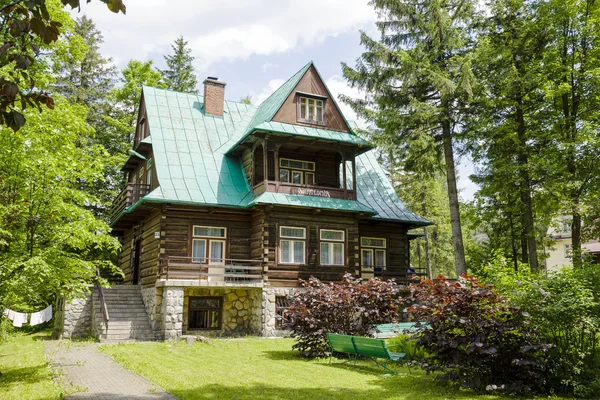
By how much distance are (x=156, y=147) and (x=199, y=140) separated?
231 cm

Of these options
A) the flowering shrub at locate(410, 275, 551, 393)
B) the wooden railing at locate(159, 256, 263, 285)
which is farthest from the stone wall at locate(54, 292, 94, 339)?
the flowering shrub at locate(410, 275, 551, 393)

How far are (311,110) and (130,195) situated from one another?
905 centimetres

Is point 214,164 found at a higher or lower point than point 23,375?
higher

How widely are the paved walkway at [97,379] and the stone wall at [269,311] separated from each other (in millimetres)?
6544

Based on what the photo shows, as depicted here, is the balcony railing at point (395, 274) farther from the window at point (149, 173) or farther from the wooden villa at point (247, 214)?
the window at point (149, 173)

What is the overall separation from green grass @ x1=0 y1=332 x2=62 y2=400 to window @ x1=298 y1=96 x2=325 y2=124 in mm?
13800

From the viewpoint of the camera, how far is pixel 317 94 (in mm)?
23547

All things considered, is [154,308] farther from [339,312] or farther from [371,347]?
[371,347]

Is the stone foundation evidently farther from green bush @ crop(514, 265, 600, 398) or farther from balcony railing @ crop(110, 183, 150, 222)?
green bush @ crop(514, 265, 600, 398)

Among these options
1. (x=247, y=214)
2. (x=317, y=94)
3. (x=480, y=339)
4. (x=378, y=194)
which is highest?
(x=317, y=94)

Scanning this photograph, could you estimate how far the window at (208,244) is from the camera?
2134 centimetres

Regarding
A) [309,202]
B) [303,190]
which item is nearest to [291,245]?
[309,202]

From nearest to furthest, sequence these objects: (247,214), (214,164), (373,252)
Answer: (247,214) < (214,164) < (373,252)

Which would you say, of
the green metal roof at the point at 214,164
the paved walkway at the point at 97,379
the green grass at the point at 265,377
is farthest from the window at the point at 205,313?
the paved walkway at the point at 97,379
